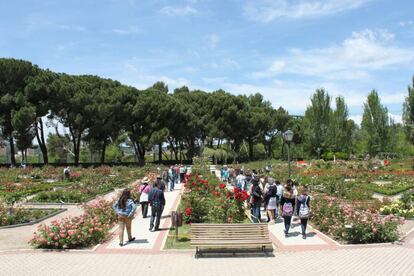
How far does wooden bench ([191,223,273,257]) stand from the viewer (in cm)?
943

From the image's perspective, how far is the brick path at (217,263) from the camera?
8234 mm

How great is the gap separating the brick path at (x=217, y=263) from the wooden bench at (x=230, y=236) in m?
0.32

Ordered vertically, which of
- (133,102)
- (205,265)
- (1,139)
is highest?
(133,102)

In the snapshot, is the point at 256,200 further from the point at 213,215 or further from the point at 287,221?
the point at 287,221

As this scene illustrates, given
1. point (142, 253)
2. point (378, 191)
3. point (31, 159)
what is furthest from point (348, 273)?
point (31, 159)

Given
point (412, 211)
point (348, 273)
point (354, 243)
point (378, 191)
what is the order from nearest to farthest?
1. point (348, 273)
2. point (354, 243)
3. point (412, 211)
4. point (378, 191)

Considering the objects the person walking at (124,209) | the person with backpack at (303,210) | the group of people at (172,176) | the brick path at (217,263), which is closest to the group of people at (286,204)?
the person with backpack at (303,210)

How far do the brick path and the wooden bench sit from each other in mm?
317

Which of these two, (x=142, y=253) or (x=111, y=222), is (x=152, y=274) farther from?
(x=111, y=222)

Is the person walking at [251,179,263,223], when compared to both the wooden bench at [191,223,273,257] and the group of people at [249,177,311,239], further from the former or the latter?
the wooden bench at [191,223,273,257]

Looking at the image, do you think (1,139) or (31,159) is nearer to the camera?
(1,139)

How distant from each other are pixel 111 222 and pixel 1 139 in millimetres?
36335

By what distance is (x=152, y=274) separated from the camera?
26.5ft

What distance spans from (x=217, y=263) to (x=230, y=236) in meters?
0.91
